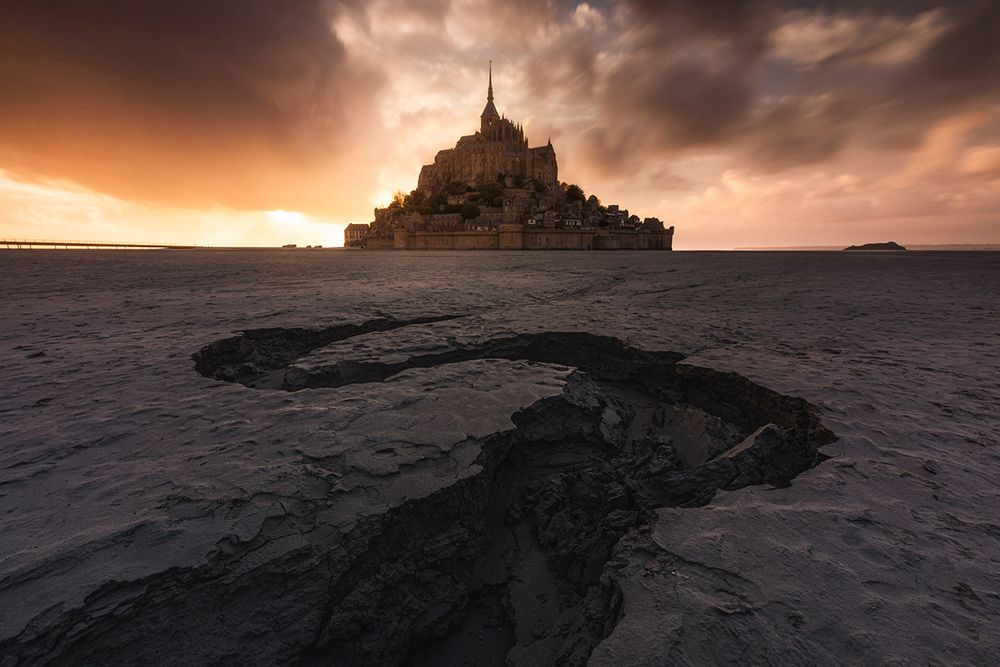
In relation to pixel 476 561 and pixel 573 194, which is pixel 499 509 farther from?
pixel 573 194

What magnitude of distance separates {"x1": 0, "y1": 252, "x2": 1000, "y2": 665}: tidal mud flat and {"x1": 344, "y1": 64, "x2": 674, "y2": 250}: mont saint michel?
60068mm

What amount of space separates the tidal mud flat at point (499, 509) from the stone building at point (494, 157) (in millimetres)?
80200

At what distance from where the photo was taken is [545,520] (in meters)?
2.45

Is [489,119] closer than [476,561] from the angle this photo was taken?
No

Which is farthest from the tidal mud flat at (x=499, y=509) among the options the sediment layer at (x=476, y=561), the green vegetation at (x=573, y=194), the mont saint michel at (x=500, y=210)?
the green vegetation at (x=573, y=194)

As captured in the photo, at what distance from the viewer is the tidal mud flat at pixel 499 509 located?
54.5 inches

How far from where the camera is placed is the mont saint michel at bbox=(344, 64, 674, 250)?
210 feet

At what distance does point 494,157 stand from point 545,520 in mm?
84108

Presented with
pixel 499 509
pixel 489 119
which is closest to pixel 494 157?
pixel 489 119

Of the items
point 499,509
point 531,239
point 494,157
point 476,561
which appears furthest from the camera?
point 494,157

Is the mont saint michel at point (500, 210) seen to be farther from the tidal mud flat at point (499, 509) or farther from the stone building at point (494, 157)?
the tidal mud flat at point (499, 509)

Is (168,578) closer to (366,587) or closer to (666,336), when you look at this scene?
(366,587)

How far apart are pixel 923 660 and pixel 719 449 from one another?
68.2 inches

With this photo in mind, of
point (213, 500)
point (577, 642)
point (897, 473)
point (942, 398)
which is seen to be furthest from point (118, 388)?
point (942, 398)
